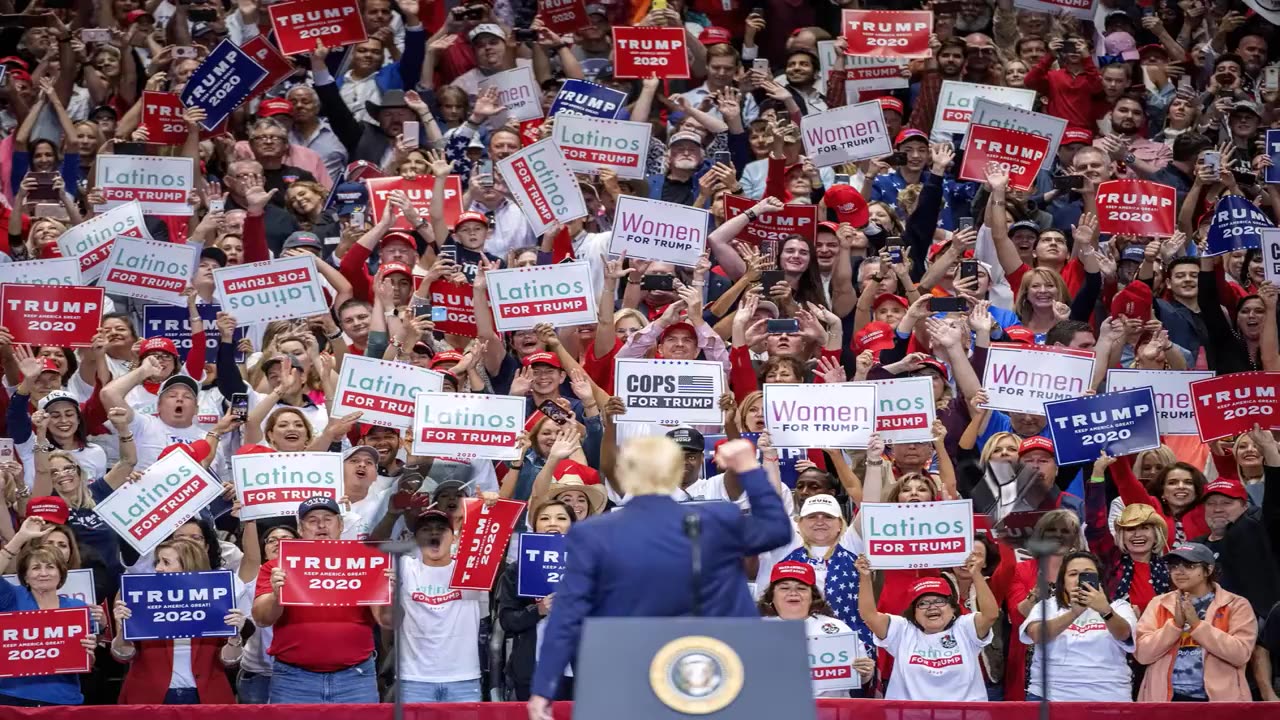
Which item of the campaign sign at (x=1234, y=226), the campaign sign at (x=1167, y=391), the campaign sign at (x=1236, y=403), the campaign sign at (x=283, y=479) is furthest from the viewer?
the campaign sign at (x=1234, y=226)

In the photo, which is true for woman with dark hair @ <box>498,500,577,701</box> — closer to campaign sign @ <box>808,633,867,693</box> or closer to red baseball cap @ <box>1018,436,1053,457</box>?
campaign sign @ <box>808,633,867,693</box>

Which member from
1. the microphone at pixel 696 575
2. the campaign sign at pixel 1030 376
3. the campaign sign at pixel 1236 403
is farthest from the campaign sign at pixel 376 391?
the microphone at pixel 696 575

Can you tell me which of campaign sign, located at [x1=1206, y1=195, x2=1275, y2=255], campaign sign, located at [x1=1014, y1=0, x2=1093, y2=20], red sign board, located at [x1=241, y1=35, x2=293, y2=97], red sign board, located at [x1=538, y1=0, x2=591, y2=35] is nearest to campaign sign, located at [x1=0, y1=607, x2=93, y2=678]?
red sign board, located at [x1=241, y1=35, x2=293, y2=97]

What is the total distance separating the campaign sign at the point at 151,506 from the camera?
10586 millimetres

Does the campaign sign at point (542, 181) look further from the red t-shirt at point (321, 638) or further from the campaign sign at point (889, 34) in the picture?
the red t-shirt at point (321, 638)

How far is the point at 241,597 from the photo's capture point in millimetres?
10664

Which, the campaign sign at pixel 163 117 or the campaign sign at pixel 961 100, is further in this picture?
the campaign sign at pixel 961 100

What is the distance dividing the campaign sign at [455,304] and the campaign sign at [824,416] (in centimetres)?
221

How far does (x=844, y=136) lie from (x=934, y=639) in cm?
478

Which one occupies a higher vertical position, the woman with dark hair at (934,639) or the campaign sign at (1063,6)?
the campaign sign at (1063,6)

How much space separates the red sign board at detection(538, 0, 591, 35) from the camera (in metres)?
15.9

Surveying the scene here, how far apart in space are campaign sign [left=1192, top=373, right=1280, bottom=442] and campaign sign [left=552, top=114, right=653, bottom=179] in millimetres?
3888

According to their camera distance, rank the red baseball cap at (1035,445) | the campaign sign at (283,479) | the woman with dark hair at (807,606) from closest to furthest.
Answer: the woman with dark hair at (807,606), the campaign sign at (283,479), the red baseball cap at (1035,445)

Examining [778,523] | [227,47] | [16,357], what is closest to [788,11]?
[227,47]
